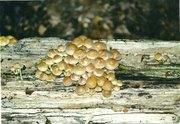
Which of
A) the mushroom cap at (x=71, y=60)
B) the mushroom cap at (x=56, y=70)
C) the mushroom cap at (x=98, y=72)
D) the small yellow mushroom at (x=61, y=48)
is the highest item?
the small yellow mushroom at (x=61, y=48)

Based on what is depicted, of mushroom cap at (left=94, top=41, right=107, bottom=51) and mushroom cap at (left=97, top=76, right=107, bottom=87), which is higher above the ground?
mushroom cap at (left=94, top=41, right=107, bottom=51)

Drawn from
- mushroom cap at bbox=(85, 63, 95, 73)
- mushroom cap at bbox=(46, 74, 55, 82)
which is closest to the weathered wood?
mushroom cap at bbox=(46, 74, 55, 82)

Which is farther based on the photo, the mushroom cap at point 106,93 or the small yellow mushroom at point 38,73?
the small yellow mushroom at point 38,73

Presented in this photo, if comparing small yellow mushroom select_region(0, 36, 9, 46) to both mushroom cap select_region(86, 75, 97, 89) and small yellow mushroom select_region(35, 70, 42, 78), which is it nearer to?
small yellow mushroom select_region(35, 70, 42, 78)

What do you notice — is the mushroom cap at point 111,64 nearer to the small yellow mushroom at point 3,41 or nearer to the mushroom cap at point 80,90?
the mushroom cap at point 80,90

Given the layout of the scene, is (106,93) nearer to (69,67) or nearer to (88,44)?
(69,67)

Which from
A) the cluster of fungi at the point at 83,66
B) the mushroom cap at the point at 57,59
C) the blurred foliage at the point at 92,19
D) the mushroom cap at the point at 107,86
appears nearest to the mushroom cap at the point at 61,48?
the cluster of fungi at the point at 83,66

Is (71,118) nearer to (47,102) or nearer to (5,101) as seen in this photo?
(47,102)
